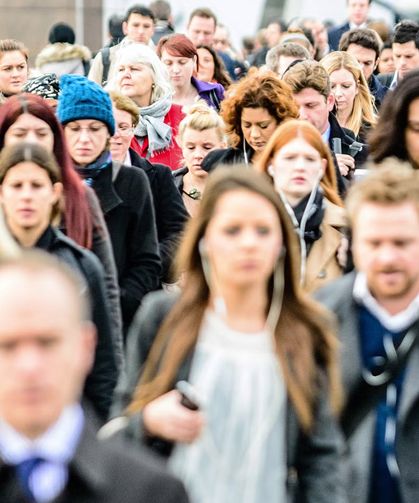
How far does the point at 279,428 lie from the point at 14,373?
5.01ft

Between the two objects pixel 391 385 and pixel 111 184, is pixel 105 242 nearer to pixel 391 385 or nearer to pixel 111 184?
pixel 111 184

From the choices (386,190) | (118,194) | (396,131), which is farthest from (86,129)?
(386,190)

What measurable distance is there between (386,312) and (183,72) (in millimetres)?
7279

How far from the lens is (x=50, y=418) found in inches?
130

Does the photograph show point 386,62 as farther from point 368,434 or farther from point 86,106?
point 368,434

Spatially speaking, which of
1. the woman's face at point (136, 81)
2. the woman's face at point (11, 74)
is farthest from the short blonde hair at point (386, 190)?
the woman's face at point (11, 74)

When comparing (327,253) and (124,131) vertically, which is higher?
(124,131)

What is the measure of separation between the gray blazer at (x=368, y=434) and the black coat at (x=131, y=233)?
2.74 metres

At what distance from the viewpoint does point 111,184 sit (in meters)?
8.09

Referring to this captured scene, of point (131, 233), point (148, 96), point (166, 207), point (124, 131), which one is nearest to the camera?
point (131, 233)

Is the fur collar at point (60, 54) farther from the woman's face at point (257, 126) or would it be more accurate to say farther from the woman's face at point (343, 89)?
the woman's face at point (257, 126)

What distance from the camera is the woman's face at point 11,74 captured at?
1297cm

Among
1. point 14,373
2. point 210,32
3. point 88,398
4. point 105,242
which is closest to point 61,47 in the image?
point 210,32

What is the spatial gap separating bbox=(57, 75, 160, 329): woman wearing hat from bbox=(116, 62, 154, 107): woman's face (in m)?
2.31
